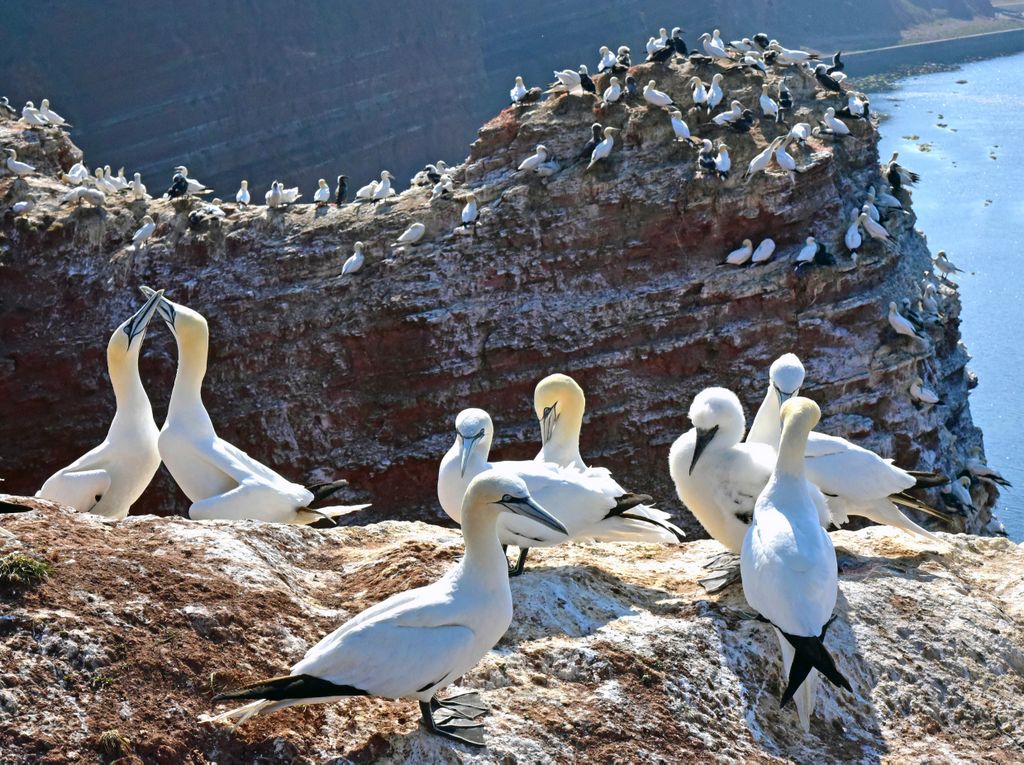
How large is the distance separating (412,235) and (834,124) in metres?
7.99

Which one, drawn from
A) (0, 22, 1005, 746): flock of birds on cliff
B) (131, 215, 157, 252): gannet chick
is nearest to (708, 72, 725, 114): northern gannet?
(131, 215, 157, 252): gannet chick

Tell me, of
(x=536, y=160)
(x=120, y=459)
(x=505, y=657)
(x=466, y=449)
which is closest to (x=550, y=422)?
(x=466, y=449)

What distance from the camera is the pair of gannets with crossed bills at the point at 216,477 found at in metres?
9.70

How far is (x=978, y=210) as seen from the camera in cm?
4172

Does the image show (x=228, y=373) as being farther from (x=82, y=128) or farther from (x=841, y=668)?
(x=82, y=128)

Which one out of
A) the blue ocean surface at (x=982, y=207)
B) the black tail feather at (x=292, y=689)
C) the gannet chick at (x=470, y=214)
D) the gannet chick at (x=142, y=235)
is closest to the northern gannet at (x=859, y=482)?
the black tail feather at (x=292, y=689)

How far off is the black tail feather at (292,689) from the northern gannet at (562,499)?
2.35 metres

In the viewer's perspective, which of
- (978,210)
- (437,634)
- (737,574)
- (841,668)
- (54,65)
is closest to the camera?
(437,634)

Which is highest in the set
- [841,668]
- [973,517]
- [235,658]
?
[235,658]

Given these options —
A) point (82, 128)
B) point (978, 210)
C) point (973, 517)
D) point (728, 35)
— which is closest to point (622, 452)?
point (973, 517)

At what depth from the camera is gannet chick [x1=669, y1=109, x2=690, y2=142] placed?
75.3 ft

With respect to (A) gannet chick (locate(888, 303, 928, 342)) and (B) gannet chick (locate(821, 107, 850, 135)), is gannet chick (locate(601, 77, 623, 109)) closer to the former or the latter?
(B) gannet chick (locate(821, 107, 850, 135))

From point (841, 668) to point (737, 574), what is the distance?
908 mm

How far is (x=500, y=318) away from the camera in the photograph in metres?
22.8
